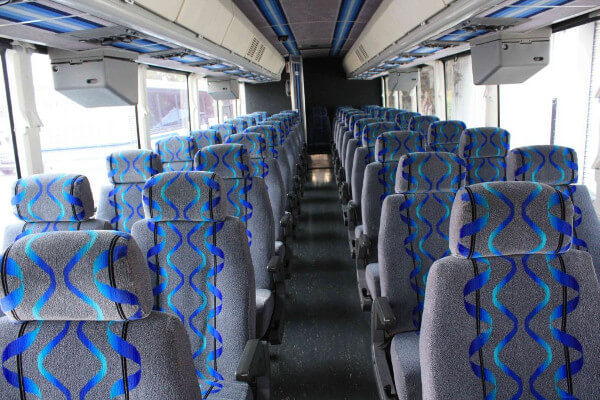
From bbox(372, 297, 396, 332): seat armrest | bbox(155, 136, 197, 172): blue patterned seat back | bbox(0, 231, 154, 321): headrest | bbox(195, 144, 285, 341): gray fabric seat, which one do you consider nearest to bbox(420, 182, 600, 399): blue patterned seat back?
bbox(372, 297, 396, 332): seat armrest

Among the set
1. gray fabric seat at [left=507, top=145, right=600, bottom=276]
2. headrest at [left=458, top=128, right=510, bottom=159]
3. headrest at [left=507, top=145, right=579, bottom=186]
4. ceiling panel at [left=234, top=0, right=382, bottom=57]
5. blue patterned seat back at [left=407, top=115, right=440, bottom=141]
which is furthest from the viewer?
blue patterned seat back at [left=407, top=115, right=440, bottom=141]

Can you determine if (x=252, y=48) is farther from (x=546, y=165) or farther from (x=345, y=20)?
(x=546, y=165)

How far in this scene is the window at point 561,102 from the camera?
5252 millimetres

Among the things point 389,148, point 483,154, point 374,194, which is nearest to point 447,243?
point 374,194

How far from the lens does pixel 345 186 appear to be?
244 inches

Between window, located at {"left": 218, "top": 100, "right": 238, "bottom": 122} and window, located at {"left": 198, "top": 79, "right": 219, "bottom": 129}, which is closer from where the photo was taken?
window, located at {"left": 198, "top": 79, "right": 219, "bottom": 129}

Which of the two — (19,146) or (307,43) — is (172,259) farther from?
(307,43)

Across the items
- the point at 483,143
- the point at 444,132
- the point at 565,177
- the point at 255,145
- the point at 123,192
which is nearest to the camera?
the point at 565,177

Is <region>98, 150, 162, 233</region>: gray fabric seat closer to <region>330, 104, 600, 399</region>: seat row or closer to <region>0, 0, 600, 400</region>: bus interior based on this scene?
<region>0, 0, 600, 400</region>: bus interior

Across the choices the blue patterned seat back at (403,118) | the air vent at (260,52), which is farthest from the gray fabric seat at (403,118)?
the air vent at (260,52)

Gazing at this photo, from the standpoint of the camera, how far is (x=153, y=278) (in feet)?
7.65

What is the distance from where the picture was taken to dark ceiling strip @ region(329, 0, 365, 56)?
A: 720 cm

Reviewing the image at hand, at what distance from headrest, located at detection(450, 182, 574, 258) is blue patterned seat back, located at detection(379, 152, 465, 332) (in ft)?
3.35

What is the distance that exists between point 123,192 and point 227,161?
1.21 m
